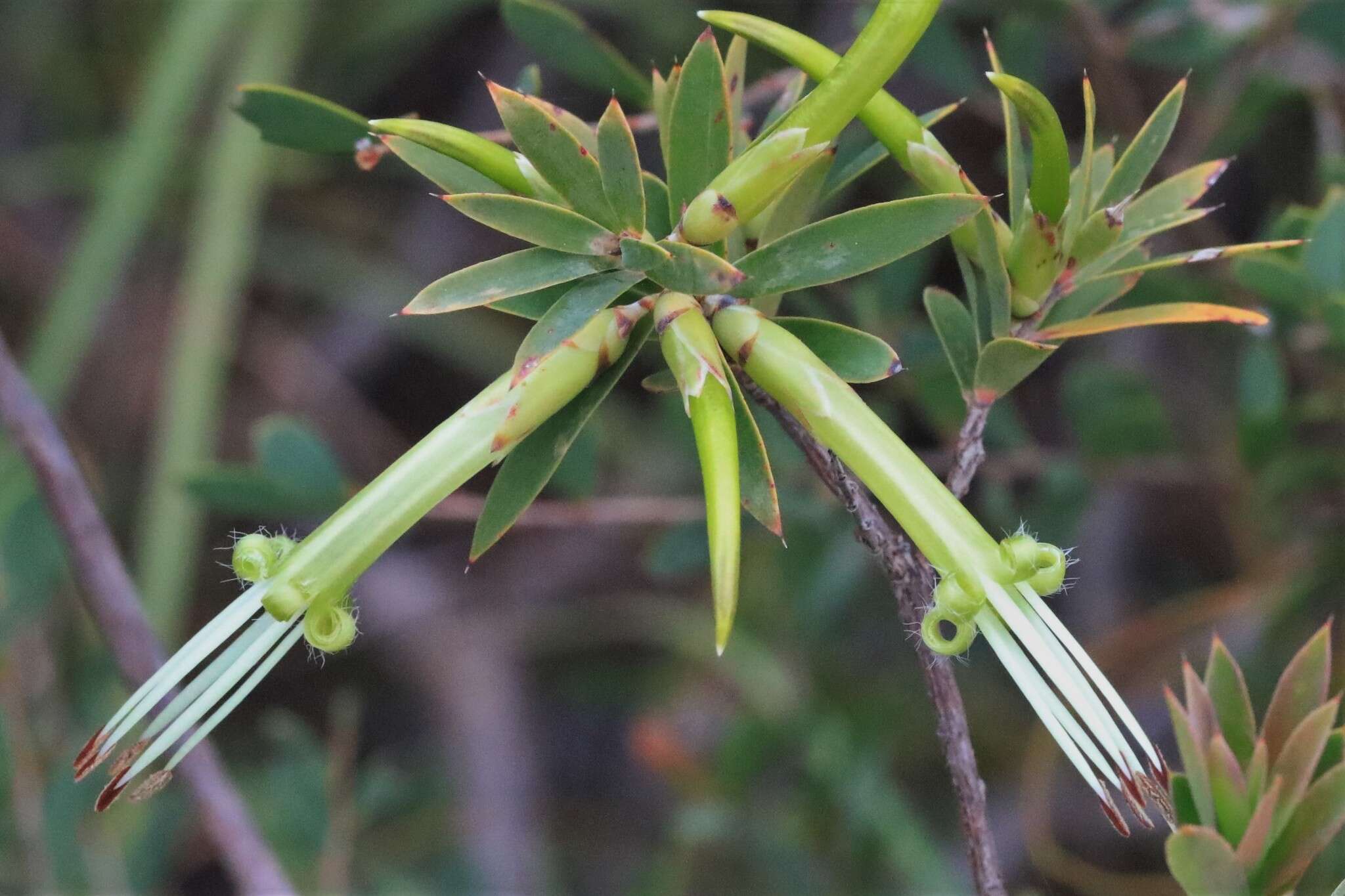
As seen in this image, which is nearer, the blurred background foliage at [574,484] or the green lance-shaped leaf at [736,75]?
the green lance-shaped leaf at [736,75]

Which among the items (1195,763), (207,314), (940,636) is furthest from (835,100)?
(207,314)

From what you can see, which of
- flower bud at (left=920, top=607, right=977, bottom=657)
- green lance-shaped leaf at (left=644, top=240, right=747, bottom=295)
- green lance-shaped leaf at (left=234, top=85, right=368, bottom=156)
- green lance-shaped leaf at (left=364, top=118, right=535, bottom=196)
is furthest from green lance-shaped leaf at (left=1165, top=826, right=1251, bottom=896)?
green lance-shaped leaf at (left=234, top=85, right=368, bottom=156)

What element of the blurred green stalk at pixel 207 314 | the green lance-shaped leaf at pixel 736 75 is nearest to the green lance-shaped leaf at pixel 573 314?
the green lance-shaped leaf at pixel 736 75

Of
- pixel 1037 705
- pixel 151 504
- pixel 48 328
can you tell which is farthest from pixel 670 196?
pixel 48 328

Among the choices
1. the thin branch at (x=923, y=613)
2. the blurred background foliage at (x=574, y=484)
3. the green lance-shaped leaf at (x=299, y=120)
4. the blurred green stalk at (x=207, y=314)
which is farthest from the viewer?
the blurred green stalk at (x=207, y=314)

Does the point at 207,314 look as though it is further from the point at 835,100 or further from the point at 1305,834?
the point at 1305,834

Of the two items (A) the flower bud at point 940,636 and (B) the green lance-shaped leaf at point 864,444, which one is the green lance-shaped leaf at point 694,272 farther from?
(A) the flower bud at point 940,636

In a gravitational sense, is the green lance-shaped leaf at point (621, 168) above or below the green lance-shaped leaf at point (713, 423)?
above
